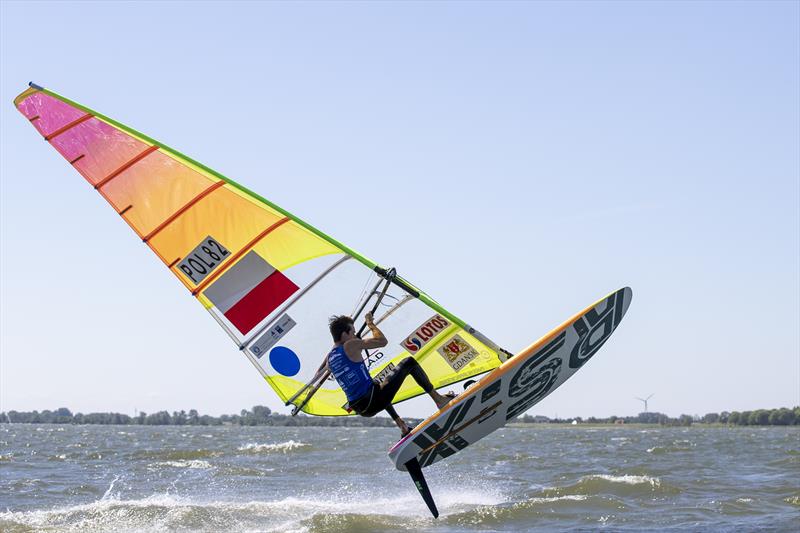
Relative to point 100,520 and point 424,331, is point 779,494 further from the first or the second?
point 100,520

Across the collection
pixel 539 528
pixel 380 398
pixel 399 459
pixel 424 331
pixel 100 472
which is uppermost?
pixel 424 331

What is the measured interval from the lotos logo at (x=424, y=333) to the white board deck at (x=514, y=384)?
87cm

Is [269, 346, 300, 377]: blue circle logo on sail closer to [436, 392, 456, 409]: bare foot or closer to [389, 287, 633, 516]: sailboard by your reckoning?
[389, 287, 633, 516]: sailboard

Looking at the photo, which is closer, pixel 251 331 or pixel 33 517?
pixel 251 331

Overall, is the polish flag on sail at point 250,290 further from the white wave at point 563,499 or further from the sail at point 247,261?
the white wave at point 563,499

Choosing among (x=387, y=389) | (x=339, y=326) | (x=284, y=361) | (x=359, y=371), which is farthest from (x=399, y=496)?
(x=339, y=326)

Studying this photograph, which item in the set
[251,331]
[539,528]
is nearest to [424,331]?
[251,331]

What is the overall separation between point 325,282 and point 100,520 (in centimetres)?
484

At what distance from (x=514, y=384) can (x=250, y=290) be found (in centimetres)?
252

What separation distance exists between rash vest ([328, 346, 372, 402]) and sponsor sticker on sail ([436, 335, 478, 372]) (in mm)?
1073

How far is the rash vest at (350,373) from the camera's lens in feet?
23.5

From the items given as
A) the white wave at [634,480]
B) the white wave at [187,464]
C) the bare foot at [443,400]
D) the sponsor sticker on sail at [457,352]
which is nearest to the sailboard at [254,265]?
the sponsor sticker on sail at [457,352]

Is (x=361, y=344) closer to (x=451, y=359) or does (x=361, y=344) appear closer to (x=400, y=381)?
(x=400, y=381)

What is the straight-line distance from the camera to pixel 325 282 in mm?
8148
